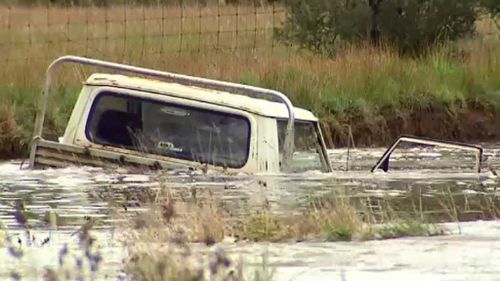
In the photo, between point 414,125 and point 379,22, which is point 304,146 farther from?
point 379,22

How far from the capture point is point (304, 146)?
12328 mm

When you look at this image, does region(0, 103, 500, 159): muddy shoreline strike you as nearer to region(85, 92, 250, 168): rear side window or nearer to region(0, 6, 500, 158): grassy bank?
region(0, 6, 500, 158): grassy bank

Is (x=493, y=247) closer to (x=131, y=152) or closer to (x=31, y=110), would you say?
(x=131, y=152)

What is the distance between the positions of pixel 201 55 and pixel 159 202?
10.9m

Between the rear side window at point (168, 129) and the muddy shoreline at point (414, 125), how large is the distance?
5258mm

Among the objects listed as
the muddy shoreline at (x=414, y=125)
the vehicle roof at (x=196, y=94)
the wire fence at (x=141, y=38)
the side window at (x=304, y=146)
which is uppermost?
the wire fence at (x=141, y=38)

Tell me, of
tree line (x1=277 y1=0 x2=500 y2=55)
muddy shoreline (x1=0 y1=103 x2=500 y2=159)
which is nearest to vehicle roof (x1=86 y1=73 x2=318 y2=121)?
muddy shoreline (x1=0 y1=103 x2=500 y2=159)

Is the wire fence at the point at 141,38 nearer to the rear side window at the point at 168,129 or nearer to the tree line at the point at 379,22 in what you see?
the tree line at the point at 379,22

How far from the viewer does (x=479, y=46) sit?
23.2 m

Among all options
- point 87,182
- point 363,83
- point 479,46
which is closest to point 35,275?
point 87,182

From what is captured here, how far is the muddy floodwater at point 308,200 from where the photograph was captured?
734cm

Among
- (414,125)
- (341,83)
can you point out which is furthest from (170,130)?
(414,125)

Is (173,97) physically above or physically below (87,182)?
above

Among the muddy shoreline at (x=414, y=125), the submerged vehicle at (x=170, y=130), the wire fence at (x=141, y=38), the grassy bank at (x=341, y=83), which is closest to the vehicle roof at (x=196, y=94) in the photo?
the submerged vehicle at (x=170, y=130)
